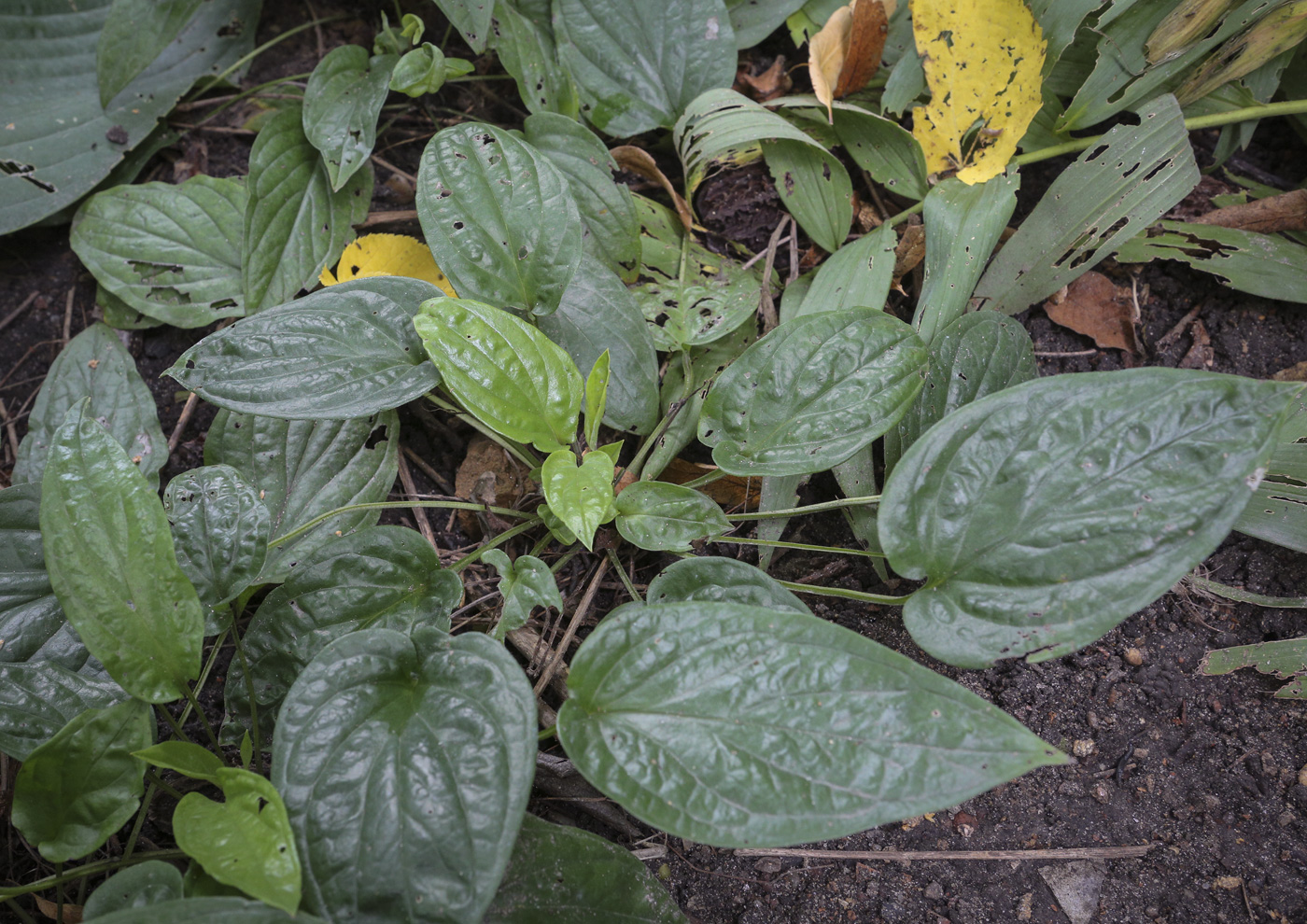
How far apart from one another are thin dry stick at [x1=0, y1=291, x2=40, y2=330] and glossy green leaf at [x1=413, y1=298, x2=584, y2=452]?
3.72ft

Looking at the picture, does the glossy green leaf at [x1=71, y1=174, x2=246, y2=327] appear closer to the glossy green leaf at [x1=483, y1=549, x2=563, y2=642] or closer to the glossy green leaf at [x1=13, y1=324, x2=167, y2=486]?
the glossy green leaf at [x1=13, y1=324, x2=167, y2=486]

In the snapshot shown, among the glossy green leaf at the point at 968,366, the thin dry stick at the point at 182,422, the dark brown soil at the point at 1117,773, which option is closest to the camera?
the dark brown soil at the point at 1117,773

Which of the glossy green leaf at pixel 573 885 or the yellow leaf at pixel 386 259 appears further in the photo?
the yellow leaf at pixel 386 259

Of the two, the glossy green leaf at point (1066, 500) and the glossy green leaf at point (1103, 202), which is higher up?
the glossy green leaf at point (1103, 202)

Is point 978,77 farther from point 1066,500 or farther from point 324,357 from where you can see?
point 324,357

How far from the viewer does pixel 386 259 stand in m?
1.58

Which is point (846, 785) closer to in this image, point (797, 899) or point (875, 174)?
point (797, 899)

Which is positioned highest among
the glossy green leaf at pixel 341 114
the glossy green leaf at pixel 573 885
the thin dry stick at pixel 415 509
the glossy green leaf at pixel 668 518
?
the glossy green leaf at pixel 341 114

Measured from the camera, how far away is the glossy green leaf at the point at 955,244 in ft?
4.58

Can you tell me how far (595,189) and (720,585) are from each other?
833mm

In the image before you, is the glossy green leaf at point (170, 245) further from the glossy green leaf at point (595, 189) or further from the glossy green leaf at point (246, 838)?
the glossy green leaf at point (246, 838)

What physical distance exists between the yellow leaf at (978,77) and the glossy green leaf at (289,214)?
1.19 metres

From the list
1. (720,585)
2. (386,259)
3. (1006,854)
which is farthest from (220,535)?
(1006,854)

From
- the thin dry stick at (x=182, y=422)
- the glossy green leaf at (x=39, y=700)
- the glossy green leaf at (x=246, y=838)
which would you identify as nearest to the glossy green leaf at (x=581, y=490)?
the glossy green leaf at (x=246, y=838)
